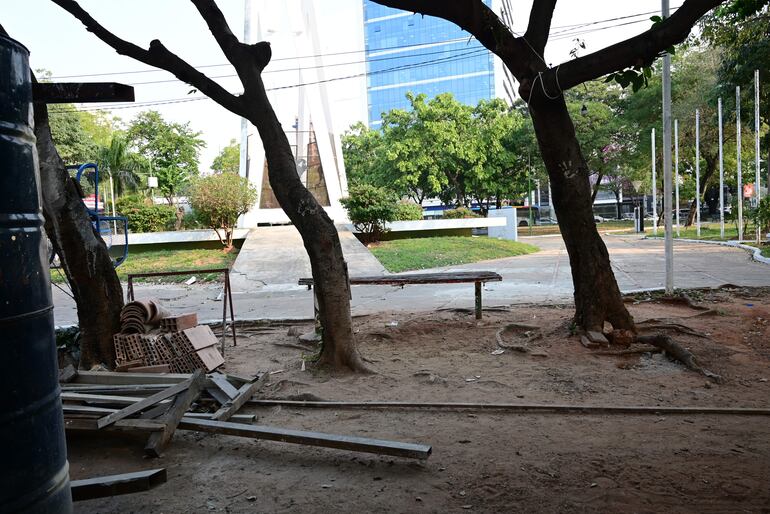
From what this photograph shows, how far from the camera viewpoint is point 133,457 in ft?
14.2

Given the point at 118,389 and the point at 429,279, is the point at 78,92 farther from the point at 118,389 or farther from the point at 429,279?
the point at 429,279

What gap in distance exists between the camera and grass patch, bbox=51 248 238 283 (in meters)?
18.4

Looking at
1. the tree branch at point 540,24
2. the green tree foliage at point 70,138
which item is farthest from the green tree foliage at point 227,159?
the tree branch at point 540,24

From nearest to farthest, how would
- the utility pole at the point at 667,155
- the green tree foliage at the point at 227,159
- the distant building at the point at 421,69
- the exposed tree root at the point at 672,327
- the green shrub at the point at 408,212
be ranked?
the exposed tree root at the point at 672,327
the utility pole at the point at 667,155
the green shrub at the point at 408,212
the green tree foliage at the point at 227,159
the distant building at the point at 421,69

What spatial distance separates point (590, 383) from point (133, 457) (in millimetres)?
3999

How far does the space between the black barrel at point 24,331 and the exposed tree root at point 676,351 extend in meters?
5.68

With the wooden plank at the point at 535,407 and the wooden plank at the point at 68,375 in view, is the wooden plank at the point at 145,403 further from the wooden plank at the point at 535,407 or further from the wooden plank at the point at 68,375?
the wooden plank at the point at 68,375

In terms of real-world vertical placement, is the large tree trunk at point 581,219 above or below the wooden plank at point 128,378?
above

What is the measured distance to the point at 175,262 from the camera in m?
20.3

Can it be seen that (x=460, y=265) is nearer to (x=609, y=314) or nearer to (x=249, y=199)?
(x=249, y=199)

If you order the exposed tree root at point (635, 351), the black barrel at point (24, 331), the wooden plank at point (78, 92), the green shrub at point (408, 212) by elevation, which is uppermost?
the wooden plank at point (78, 92)

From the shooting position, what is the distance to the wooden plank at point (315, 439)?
12.9 feet

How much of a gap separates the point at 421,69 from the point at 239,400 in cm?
9930

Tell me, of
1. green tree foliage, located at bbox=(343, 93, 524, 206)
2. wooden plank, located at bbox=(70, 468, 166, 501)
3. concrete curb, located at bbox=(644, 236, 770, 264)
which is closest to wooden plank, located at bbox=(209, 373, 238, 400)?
wooden plank, located at bbox=(70, 468, 166, 501)
